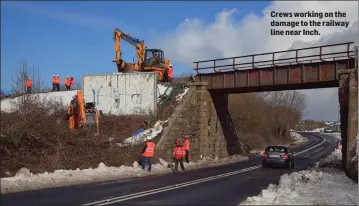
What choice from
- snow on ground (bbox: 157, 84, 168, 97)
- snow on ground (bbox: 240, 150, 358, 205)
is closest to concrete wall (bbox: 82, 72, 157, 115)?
snow on ground (bbox: 157, 84, 168, 97)

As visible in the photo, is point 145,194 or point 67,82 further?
point 67,82

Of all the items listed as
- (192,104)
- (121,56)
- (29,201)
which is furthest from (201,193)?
(121,56)

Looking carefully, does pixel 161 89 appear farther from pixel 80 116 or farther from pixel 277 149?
pixel 277 149

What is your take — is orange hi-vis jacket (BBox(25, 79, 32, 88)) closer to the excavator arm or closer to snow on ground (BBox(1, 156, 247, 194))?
snow on ground (BBox(1, 156, 247, 194))

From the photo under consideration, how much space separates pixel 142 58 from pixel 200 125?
32.6 ft

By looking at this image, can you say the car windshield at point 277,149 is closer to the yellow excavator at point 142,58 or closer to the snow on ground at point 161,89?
the snow on ground at point 161,89

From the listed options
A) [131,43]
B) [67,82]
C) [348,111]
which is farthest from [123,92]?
[348,111]

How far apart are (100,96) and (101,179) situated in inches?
664

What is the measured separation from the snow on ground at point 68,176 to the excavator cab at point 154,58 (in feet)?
55.7

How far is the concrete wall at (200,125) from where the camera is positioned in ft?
95.7

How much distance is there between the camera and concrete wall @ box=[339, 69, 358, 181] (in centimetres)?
2259

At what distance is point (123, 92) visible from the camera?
107 feet

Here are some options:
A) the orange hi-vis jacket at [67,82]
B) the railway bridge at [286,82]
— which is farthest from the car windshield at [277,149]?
the orange hi-vis jacket at [67,82]

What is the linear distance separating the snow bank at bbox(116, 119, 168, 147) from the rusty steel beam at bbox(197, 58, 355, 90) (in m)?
6.44
